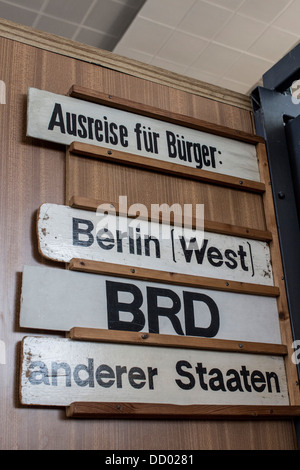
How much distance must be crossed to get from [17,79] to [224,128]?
0.77m

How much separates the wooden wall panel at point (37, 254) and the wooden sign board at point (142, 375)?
0.18 feet

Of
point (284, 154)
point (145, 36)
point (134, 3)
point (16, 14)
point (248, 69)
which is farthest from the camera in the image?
point (248, 69)

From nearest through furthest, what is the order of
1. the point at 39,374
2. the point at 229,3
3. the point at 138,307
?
1. the point at 39,374
2. the point at 138,307
3. the point at 229,3

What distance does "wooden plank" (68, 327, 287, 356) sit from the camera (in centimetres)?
158

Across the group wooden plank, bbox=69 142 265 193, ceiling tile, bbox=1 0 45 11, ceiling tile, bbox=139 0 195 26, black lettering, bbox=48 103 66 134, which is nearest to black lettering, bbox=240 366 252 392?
wooden plank, bbox=69 142 265 193

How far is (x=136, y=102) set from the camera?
201 centimetres

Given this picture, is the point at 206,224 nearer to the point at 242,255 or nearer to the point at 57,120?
the point at 242,255

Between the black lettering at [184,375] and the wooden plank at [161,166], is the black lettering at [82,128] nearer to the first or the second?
the wooden plank at [161,166]

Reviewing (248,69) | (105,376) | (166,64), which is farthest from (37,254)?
(248,69)

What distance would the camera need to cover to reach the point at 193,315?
1.81 m

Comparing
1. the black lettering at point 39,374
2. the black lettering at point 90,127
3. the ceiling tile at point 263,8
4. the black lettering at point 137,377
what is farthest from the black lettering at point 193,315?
the ceiling tile at point 263,8

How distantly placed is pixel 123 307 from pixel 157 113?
0.73 meters

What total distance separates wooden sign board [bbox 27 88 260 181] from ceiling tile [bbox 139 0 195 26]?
7.96ft
